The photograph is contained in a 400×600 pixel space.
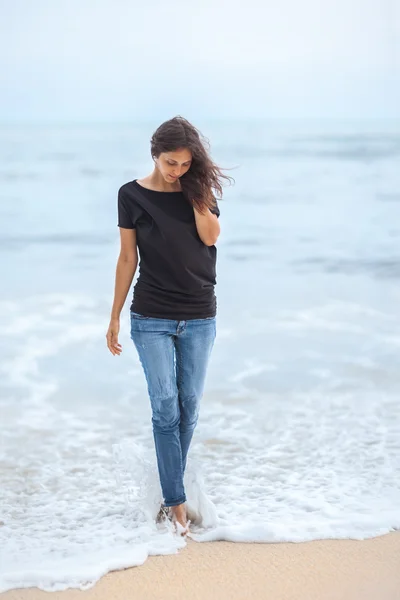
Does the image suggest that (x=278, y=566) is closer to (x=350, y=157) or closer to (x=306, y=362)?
(x=306, y=362)

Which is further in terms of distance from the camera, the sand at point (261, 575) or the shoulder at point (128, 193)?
the shoulder at point (128, 193)

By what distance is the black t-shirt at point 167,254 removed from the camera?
2.35 meters

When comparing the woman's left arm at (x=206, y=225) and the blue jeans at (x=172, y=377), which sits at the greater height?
the woman's left arm at (x=206, y=225)

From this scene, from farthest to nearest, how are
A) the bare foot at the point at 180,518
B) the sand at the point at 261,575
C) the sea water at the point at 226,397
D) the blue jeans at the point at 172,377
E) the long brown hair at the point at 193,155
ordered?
the sea water at the point at 226,397, the bare foot at the point at 180,518, the blue jeans at the point at 172,377, the long brown hair at the point at 193,155, the sand at the point at 261,575

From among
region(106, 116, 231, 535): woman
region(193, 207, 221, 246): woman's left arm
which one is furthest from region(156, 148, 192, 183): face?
region(193, 207, 221, 246): woman's left arm

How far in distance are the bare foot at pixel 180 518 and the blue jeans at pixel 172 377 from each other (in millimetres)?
18

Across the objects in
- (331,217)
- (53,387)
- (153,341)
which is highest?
(153,341)

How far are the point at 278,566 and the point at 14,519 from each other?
3.36 ft

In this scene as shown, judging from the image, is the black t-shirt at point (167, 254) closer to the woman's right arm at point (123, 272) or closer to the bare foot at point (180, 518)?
the woman's right arm at point (123, 272)

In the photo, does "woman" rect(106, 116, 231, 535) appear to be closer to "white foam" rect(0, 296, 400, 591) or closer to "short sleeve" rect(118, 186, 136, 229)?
"short sleeve" rect(118, 186, 136, 229)

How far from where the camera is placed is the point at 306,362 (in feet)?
16.8

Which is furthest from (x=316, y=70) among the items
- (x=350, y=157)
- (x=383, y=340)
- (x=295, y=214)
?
(x=383, y=340)

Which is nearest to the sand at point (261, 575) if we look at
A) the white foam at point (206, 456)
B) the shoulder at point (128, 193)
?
the white foam at point (206, 456)

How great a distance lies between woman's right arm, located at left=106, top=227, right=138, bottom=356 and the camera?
243cm
